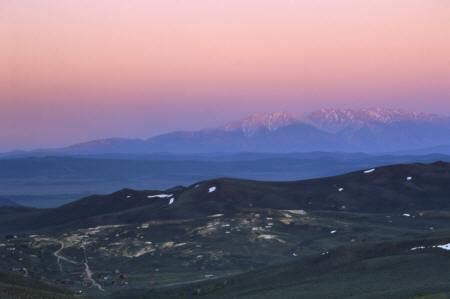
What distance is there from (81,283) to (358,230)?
78.7m

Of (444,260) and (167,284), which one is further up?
(444,260)

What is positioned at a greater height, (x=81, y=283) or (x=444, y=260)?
(x=444, y=260)

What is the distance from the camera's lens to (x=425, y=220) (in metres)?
200

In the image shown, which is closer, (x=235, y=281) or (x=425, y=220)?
(x=235, y=281)

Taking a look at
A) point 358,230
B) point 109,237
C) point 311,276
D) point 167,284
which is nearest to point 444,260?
point 311,276

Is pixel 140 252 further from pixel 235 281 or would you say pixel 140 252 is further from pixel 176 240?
pixel 235 281

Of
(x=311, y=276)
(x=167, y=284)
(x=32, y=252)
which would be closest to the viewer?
(x=311, y=276)

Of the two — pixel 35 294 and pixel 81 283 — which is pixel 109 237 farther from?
pixel 35 294

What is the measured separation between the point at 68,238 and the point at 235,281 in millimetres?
91103

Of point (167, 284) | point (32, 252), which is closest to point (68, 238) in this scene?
point (32, 252)

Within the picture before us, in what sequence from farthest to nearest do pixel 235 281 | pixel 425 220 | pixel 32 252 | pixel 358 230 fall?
pixel 425 220 → pixel 358 230 → pixel 32 252 → pixel 235 281

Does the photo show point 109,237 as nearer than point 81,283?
No

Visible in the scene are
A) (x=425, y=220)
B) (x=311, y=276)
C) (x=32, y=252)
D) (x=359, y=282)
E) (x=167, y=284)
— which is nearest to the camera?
(x=359, y=282)

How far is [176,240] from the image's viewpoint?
612 feet
